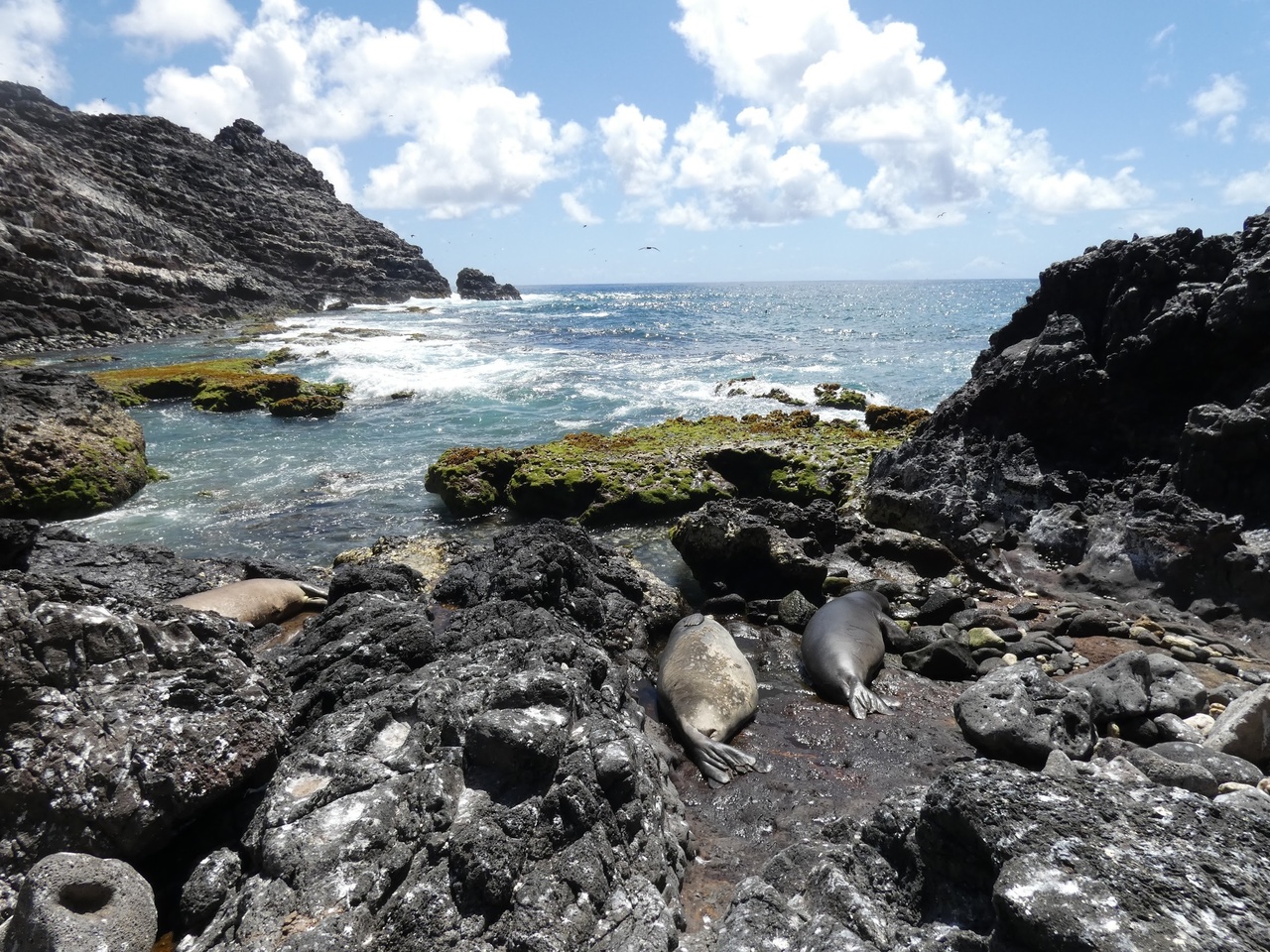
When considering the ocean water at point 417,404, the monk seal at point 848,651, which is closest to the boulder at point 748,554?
the monk seal at point 848,651

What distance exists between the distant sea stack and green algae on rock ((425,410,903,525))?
117ft

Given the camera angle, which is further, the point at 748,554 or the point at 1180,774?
the point at 748,554

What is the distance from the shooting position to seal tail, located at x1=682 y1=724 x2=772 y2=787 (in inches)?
251

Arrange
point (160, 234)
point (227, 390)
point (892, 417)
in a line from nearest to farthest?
point (892, 417)
point (227, 390)
point (160, 234)

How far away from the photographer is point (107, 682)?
4.27 m

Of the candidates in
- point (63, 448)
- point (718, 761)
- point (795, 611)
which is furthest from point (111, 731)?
point (63, 448)

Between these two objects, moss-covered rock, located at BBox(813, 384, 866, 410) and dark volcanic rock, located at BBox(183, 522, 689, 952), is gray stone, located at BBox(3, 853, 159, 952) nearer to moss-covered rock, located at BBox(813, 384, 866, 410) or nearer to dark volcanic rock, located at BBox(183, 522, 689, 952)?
dark volcanic rock, located at BBox(183, 522, 689, 952)

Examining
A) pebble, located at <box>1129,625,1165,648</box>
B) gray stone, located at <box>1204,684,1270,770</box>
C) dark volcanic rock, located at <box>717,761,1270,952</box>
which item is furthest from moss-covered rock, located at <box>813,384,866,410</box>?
dark volcanic rock, located at <box>717,761,1270,952</box>

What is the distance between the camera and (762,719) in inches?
292

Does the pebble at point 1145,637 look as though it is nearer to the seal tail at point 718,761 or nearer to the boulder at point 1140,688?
the boulder at point 1140,688

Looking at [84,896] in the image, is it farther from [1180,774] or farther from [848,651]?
[848,651]

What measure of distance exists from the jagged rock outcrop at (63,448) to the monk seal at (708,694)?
12608 mm

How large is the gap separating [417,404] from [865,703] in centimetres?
2244

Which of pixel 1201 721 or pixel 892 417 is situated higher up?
pixel 892 417
